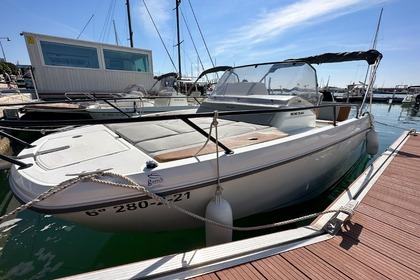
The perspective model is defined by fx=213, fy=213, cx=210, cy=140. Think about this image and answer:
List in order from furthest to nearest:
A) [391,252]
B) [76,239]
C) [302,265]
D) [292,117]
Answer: [292,117]
[76,239]
[391,252]
[302,265]

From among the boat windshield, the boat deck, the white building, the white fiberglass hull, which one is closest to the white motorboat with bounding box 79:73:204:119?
the boat windshield

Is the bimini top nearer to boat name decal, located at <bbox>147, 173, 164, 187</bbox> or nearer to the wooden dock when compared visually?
the wooden dock

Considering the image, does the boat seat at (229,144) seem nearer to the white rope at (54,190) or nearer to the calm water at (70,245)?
the white rope at (54,190)

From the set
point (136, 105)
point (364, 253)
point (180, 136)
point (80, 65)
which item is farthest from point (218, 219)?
point (80, 65)

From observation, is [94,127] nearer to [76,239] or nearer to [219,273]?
[76,239]

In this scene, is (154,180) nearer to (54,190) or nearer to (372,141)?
(54,190)

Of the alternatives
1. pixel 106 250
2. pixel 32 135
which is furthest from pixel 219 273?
A: pixel 32 135

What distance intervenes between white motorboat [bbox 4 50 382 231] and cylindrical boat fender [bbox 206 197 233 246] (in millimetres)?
125

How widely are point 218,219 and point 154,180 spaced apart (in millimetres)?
721

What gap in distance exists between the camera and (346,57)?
5.02m

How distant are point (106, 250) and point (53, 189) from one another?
1.52 m

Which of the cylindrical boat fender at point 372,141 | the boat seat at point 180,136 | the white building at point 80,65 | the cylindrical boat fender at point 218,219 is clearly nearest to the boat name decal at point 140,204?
the cylindrical boat fender at point 218,219

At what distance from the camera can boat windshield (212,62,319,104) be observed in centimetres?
419

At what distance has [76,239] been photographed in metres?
2.96
